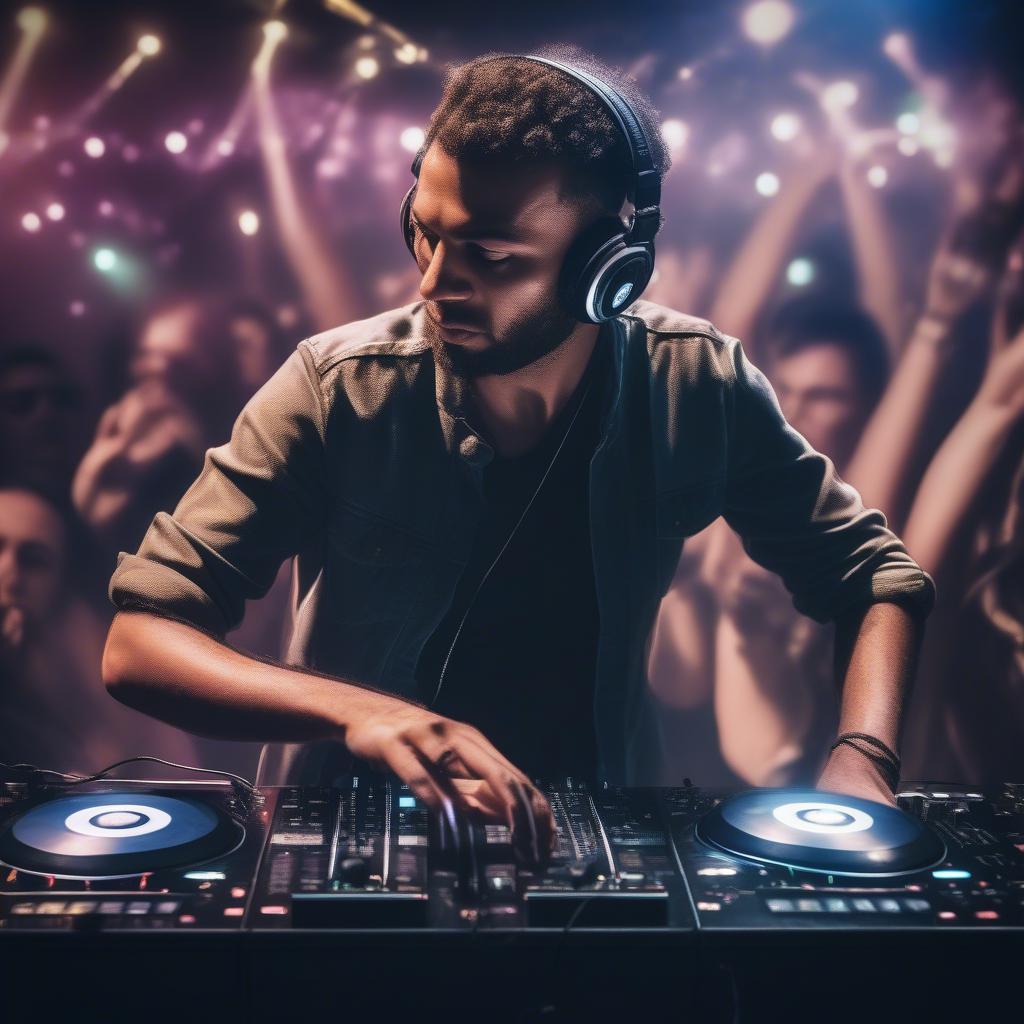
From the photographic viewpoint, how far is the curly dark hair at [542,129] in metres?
1.84

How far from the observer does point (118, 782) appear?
66.5 inches

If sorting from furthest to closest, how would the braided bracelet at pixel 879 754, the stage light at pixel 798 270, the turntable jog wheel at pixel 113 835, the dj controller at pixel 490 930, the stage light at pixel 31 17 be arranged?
1. the stage light at pixel 798 270
2. the stage light at pixel 31 17
3. the braided bracelet at pixel 879 754
4. the turntable jog wheel at pixel 113 835
5. the dj controller at pixel 490 930

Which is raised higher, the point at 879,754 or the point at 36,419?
the point at 36,419

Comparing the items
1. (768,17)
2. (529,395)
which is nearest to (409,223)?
(529,395)

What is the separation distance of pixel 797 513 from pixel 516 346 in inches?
26.3

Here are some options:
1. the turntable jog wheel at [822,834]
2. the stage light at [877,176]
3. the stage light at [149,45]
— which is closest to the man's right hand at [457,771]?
the turntable jog wheel at [822,834]

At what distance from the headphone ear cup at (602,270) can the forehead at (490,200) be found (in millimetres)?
73

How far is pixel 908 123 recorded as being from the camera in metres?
2.87

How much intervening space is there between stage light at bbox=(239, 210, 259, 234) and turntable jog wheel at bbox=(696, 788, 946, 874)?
1930 mm

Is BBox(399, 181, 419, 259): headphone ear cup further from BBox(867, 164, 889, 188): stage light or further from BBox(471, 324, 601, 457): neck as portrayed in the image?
BBox(867, 164, 889, 188): stage light

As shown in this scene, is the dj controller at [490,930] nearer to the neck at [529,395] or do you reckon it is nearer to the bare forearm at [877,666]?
the bare forearm at [877,666]

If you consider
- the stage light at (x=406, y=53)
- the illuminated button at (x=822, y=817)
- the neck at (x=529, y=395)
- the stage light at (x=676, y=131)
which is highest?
the stage light at (x=406, y=53)

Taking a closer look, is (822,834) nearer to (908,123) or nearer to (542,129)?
(542,129)

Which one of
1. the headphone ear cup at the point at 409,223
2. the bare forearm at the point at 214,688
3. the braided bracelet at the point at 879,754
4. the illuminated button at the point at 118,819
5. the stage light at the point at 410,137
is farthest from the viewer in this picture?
the stage light at the point at 410,137
